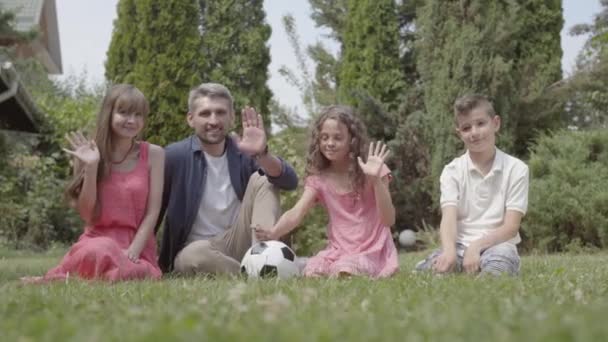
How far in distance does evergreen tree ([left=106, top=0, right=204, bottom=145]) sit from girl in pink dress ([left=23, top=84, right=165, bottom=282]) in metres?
8.33

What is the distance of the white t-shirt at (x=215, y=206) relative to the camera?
18.2 ft

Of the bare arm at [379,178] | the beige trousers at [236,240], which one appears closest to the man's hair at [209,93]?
the beige trousers at [236,240]

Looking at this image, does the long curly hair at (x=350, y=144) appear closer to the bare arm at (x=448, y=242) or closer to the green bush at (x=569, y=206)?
the bare arm at (x=448, y=242)

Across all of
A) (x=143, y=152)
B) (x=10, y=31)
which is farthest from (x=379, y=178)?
(x=10, y=31)

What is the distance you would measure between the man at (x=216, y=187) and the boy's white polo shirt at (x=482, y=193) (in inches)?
44.4

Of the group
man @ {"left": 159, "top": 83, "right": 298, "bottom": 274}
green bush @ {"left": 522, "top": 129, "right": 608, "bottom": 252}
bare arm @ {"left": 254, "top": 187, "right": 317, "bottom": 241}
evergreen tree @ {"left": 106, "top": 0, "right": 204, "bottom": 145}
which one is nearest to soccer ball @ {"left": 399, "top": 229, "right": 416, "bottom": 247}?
green bush @ {"left": 522, "top": 129, "right": 608, "bottom": 252}

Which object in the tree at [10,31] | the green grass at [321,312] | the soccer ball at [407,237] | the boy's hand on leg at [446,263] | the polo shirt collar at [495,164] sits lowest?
the soccer ball at [407,237]

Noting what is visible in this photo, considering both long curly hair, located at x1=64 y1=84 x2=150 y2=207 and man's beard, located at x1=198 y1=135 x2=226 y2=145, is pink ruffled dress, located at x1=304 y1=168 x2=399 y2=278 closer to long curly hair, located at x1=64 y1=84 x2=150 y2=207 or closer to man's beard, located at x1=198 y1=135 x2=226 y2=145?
man's beard, located at x1=198 y1=135 x2=226 y2=145

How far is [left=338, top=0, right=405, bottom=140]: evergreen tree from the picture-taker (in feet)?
44.5

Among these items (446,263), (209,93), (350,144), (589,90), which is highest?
(589,90)

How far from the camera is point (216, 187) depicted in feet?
18.4

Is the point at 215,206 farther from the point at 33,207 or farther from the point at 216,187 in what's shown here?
the point at 33,207

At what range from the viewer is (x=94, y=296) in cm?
325

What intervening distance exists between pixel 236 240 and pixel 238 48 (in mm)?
10036
